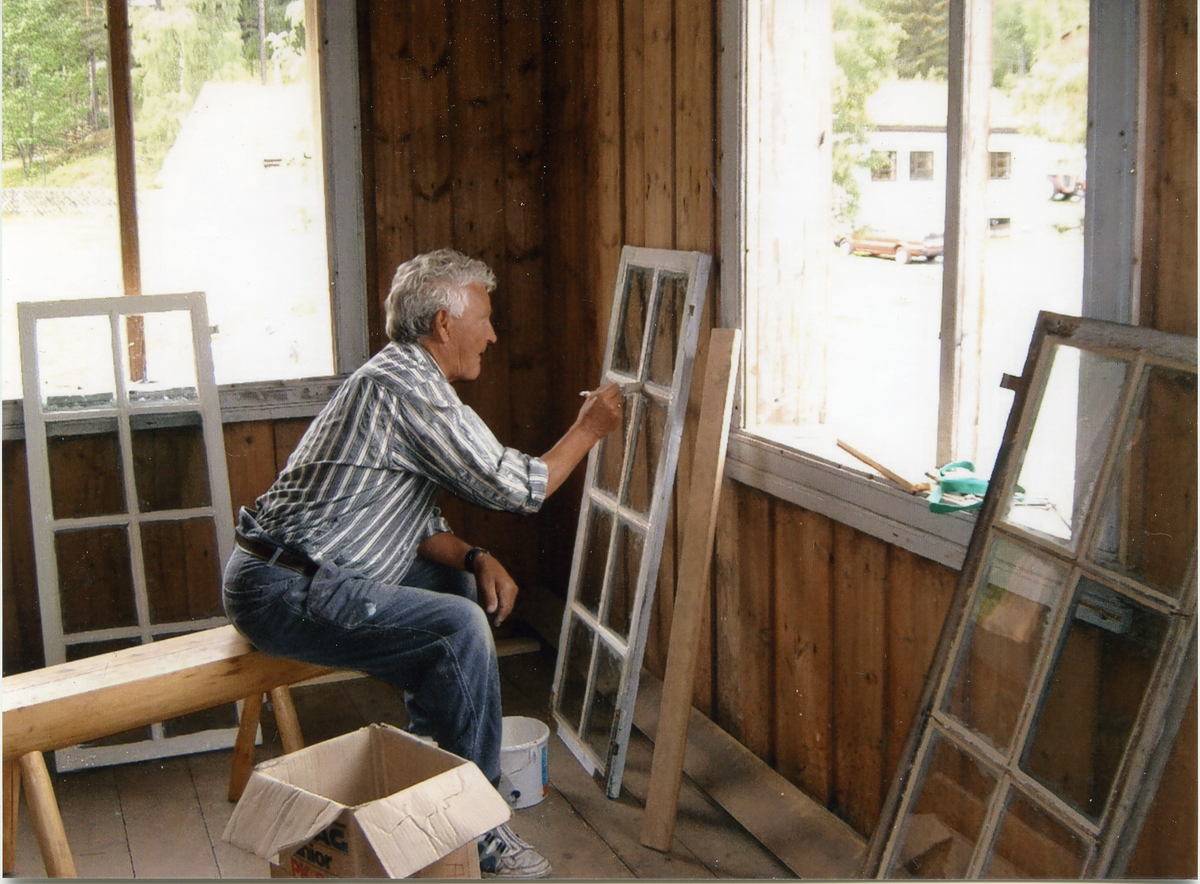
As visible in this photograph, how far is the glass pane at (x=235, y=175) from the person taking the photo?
371cm

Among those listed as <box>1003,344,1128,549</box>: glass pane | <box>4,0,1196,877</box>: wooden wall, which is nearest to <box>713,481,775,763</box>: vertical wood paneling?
<box>4,0,1196,877</box>: wooden wall

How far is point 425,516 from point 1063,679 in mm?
1436

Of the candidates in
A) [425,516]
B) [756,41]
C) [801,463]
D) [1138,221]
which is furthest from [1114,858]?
[756,41]

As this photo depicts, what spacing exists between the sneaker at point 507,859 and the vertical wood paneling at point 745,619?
632mm

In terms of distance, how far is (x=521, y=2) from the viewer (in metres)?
4.09

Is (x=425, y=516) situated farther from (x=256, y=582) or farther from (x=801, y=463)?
(x=801, y=463)

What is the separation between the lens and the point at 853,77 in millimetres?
2672

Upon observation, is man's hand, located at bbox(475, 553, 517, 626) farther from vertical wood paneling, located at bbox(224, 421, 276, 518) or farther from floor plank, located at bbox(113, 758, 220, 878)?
vertical wood paneling, located at bbox(224, 421, 276, 518)

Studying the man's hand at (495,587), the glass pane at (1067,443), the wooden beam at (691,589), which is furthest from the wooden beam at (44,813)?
the glass pane at (1067,443)

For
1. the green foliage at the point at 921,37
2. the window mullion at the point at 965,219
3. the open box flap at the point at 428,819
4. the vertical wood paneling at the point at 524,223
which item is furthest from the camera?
the vertical wood paneling at the point at 524,223

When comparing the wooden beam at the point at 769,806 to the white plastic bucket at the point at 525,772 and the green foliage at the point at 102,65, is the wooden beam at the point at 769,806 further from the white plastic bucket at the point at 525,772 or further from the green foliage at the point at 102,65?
the green foliage at the point at 102,65

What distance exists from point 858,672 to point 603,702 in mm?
870

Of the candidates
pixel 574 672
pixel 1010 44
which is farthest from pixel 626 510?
pixel 1010 44

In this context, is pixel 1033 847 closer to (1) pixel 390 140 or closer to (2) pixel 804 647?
(2) pixel 804 647
